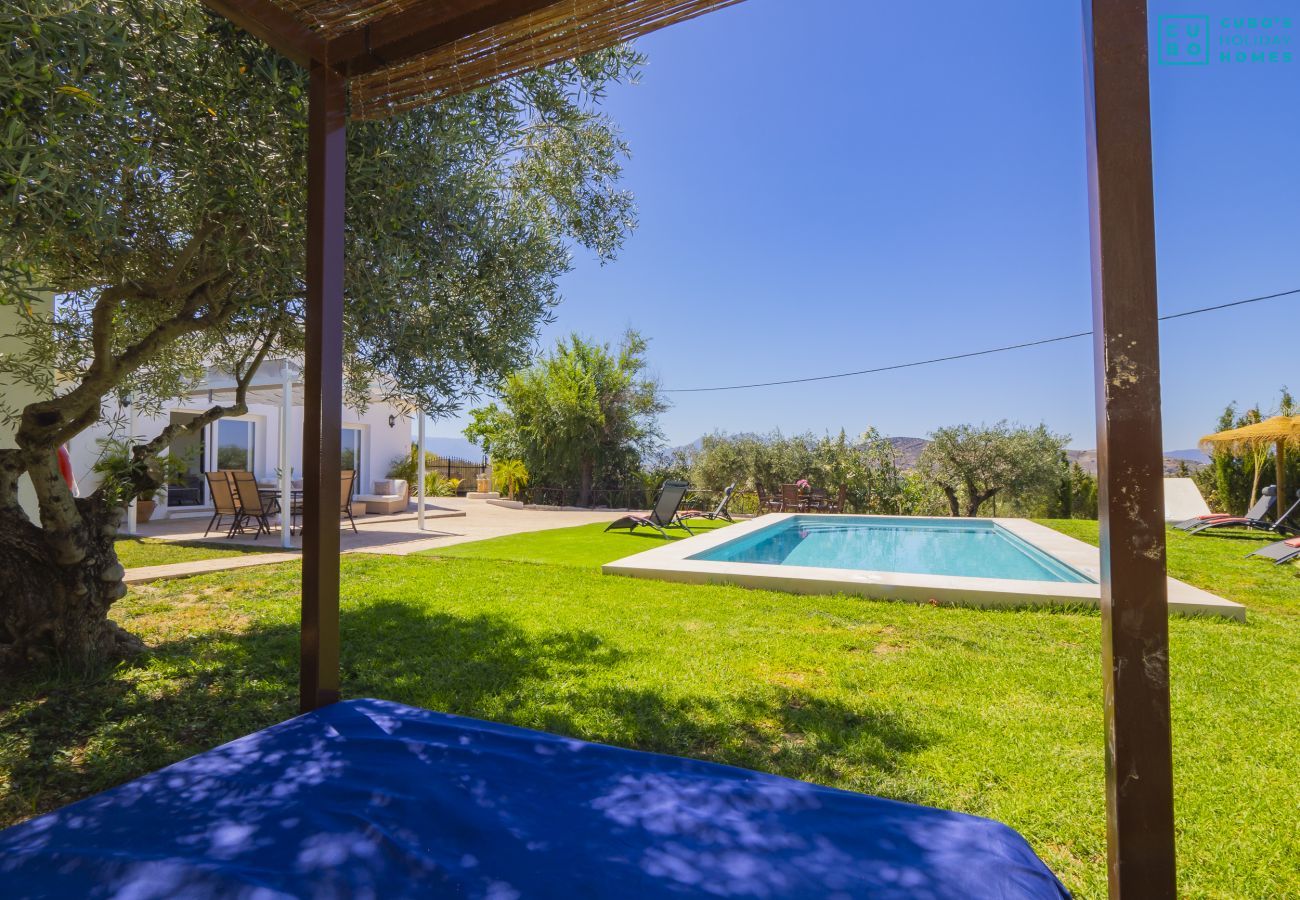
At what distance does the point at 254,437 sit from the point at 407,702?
1415 centimetres

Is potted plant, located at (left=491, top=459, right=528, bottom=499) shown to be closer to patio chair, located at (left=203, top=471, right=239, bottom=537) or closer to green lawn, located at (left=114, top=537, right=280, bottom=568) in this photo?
patio chair, located at (left=203, top=471, right=239, bottom=537)

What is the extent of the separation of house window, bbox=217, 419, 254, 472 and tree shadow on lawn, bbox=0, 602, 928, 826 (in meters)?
11.5

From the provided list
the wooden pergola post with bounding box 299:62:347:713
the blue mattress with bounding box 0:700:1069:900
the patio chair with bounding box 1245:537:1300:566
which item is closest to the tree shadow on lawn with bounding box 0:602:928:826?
the blue mattress with bounding box 0:700:1069:900

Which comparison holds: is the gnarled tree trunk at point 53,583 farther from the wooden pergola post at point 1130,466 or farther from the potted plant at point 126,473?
Result: the wooden pergola post at point 1130,466

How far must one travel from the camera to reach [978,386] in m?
29.3

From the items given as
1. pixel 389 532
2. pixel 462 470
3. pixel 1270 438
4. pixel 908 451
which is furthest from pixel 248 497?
pixel 1270 438

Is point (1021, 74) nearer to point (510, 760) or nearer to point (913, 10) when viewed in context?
point (913, 10)

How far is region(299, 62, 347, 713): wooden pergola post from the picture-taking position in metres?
2.49

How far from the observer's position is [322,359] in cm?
253

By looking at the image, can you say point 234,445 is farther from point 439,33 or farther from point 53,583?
point 439,33

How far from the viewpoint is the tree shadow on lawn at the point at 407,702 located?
2754 mm

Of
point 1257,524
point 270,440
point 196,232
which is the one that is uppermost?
point 196,232

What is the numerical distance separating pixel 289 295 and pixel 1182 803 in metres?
4.59

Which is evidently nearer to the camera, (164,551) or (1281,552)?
(1281,552)
